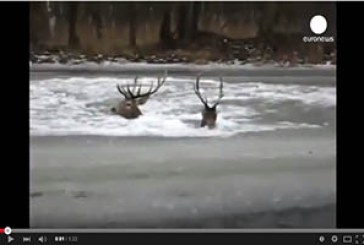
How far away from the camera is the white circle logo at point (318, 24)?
1562 mm

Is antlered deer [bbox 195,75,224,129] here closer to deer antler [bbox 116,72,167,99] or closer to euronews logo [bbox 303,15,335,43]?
deer antler [bbox 116,72,167,99]

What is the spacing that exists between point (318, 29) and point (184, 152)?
31cm

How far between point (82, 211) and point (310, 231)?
1.28 feet

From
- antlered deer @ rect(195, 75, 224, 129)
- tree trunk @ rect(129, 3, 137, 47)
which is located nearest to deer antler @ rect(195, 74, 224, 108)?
antlered deer @ rect(195, 75, 224, 129)

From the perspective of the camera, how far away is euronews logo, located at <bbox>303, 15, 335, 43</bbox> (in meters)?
1.56

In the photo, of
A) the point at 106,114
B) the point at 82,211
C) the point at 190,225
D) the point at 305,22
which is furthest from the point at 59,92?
the point at 305,22

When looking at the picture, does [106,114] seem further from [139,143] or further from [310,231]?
[310,231]

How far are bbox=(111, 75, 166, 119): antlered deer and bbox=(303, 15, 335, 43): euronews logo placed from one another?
268mm

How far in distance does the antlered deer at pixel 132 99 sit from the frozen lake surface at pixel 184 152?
0.01 meters

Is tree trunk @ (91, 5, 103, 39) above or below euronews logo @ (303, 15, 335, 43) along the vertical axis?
above

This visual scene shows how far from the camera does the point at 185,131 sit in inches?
62.2
